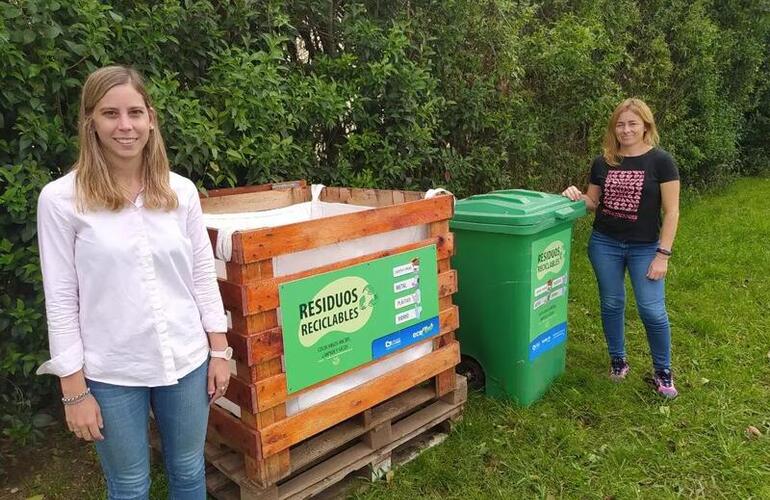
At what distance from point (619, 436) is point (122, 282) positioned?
2745mm

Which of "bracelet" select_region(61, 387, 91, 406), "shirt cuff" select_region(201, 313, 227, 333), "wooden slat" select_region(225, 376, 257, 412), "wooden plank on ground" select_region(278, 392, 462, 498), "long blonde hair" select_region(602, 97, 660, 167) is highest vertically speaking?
"long blonde hair" select_region(602, 97, 660, 167)

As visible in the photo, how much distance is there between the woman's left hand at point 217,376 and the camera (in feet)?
7.10

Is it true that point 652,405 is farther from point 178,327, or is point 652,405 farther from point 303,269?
point 178,327

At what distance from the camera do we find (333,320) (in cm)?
263

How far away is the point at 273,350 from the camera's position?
245cm

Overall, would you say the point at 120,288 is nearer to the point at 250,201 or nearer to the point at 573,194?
the point at 250,201

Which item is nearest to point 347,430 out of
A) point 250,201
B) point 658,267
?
point 250,201

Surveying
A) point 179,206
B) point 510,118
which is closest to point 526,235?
point 179,206

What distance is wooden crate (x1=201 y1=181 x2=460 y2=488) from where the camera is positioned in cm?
238

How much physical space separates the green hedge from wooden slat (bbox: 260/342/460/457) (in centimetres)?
117

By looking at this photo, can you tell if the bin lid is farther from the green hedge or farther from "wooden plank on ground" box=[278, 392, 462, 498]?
"wooden plank on ground" box=[278, 392, 462, 498]

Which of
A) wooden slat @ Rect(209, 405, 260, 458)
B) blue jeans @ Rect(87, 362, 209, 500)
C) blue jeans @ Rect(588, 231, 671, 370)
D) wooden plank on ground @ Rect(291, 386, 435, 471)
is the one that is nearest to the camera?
blue jeans @ Rect(87, 362, 209, 500)

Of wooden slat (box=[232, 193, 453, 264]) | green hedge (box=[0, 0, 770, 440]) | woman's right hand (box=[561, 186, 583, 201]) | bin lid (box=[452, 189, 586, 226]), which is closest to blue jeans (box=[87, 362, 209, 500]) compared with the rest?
wooden slat (box=[232, 193, 453, 264])

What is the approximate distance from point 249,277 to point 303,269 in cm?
28
